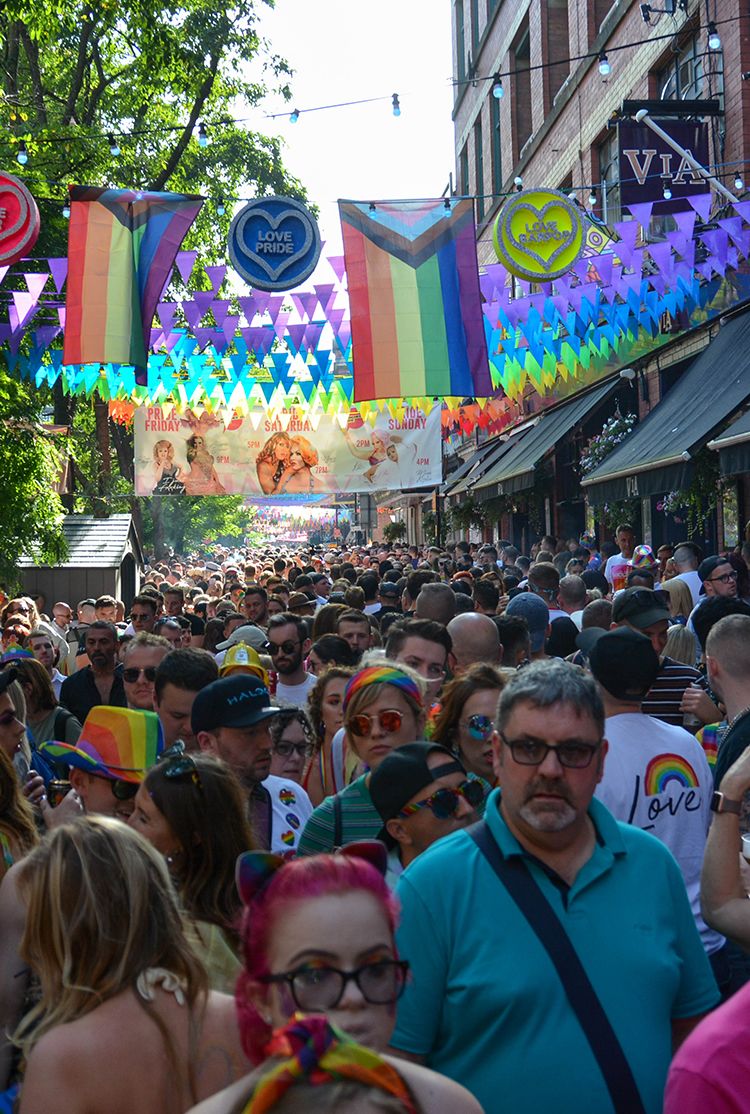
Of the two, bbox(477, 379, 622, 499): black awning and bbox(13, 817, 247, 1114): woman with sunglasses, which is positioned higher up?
bbox(477, 379, 622, 499): black awning

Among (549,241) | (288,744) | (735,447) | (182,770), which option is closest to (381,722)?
(288,744)

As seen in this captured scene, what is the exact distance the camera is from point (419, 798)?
3.79 m

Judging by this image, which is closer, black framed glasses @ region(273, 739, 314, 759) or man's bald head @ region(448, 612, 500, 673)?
black framed glasses @ region(273, 739, 314, 759)

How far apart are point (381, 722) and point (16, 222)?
9.57 meters

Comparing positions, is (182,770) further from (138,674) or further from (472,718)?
(138,674)

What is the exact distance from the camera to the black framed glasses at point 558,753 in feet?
10.5

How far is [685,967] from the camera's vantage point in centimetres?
309

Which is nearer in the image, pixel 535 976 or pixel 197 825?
pixel 535 976

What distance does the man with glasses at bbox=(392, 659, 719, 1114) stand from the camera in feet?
9.40

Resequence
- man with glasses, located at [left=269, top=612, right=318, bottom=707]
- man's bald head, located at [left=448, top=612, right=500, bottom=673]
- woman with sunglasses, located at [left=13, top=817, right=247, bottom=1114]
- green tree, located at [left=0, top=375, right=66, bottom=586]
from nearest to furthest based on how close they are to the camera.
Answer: woman with sunglasses, located at [left=13, top=817, right=247, bottom=1114], man's bald head, located at [left=448, top=612, right=500, bottom=673], man with glasses, located at [left=269, top=612, right=318, bottom=707], green tree, located at [left=0, top=375, right=66, bottom=586]

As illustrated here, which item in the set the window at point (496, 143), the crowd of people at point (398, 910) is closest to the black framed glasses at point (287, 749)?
the crowd of people at point (398, 910)

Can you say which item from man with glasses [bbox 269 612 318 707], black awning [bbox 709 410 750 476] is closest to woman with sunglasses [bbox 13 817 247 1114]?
man with glasses [bbox 269 612 318 707]

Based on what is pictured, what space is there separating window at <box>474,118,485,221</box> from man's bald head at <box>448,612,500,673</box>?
33056 mm

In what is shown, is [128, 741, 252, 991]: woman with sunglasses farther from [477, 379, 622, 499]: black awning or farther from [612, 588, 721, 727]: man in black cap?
[477, 379, 622, 499]: black awning
